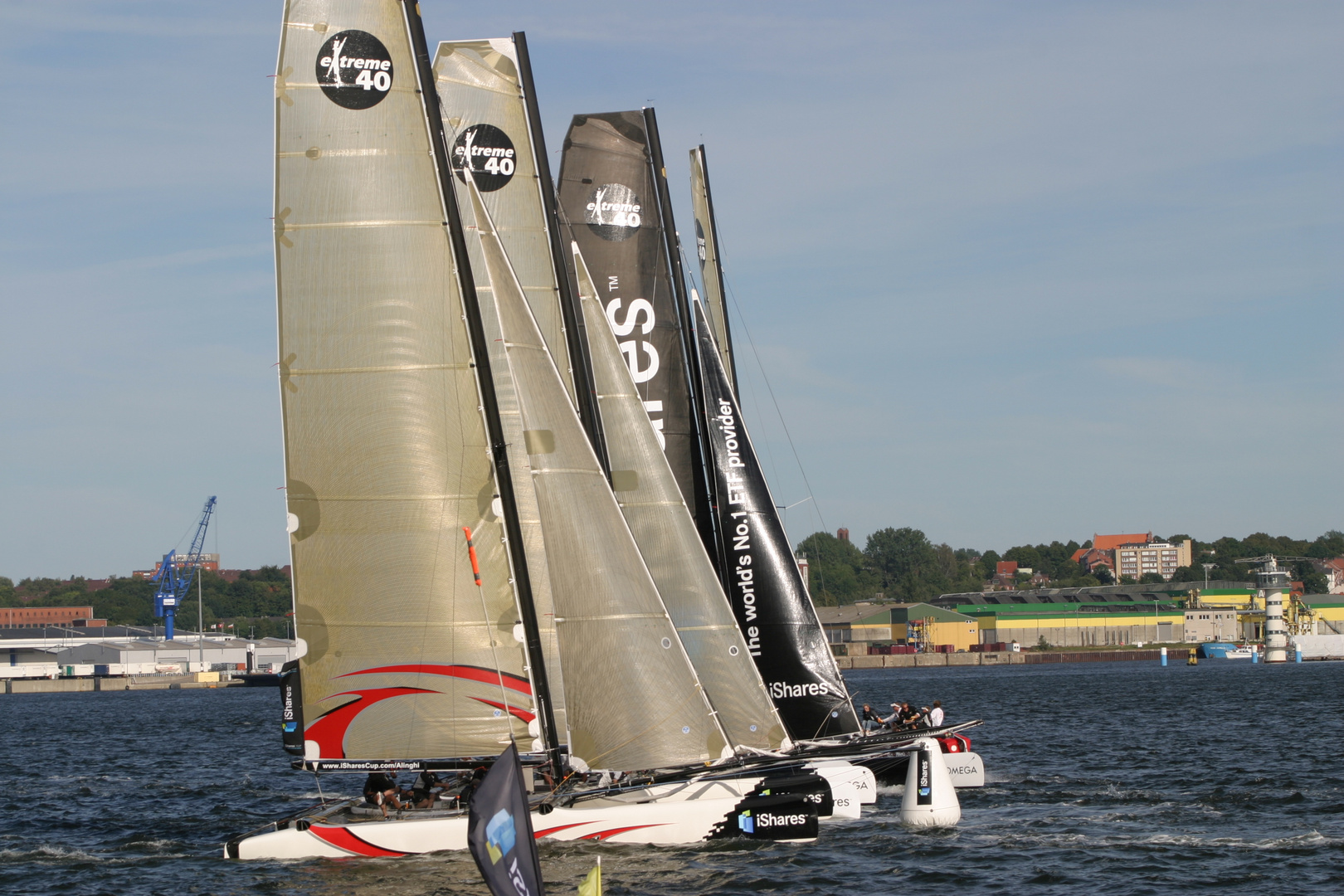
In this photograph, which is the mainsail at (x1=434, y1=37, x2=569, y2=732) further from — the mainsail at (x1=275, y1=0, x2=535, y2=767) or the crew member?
the crew member

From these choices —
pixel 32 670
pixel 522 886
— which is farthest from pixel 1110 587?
pixel 522 886

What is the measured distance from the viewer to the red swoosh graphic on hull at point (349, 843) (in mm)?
19125

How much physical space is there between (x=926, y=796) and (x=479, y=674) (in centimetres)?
860

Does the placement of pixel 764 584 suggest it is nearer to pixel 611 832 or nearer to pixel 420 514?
pixel 611 832

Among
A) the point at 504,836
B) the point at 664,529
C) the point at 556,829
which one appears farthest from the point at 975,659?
the point at 504,836

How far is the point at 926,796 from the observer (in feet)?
78.9

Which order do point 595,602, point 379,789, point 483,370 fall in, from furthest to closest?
point 379,789 → point 595,602 → point 483,370

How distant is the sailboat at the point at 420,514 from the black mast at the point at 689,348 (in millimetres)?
7637

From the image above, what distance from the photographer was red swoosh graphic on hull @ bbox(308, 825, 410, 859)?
19.1 meters

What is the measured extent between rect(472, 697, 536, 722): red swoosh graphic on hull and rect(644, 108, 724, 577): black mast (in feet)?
27.5

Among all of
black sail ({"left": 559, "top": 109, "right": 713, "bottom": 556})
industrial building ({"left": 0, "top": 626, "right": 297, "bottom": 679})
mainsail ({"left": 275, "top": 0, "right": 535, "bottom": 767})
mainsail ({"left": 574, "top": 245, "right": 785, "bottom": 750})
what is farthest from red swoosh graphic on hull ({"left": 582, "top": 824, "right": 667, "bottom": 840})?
industrial building ({"left": 0, "top": 626, "right": 297, "bottom": 679})

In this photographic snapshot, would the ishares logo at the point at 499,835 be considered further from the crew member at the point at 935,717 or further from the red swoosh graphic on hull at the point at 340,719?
the crew member at the point at 935,717

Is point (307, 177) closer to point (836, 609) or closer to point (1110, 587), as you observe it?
point (836, 609)

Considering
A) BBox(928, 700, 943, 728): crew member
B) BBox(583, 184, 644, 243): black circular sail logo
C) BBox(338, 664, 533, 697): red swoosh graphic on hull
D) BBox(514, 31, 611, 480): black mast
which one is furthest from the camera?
BBox(928, 700, 943, 728): crew member
